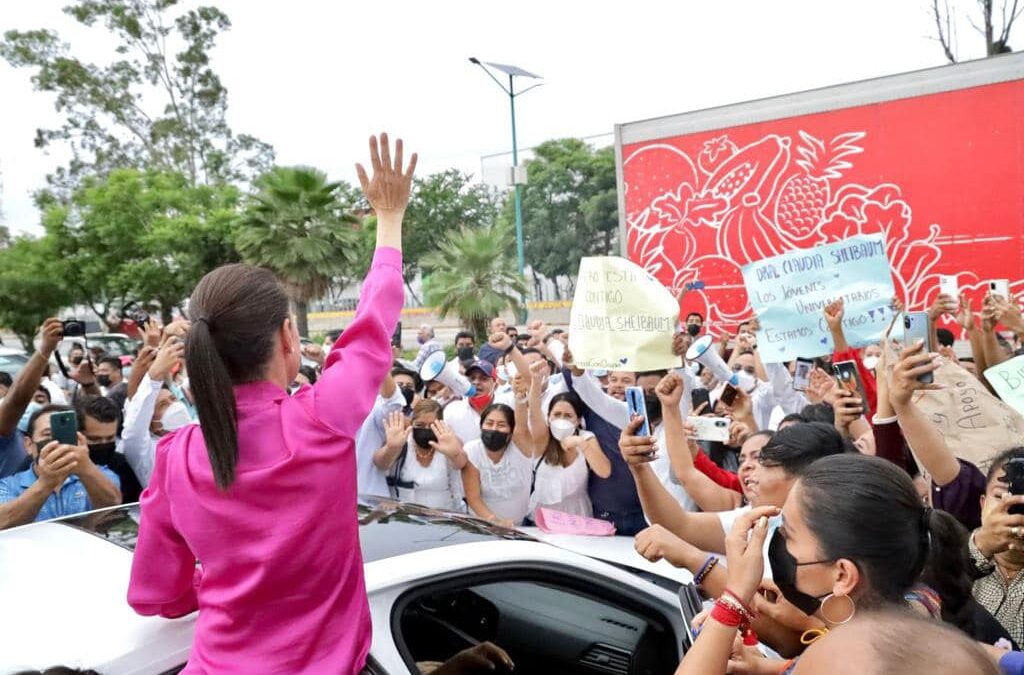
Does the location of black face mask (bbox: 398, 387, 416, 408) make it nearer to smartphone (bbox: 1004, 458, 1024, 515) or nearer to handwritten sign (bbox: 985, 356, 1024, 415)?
handwritten sign (bbox: 985, 356, 1024, 415)

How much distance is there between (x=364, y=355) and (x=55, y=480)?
1.53 meters

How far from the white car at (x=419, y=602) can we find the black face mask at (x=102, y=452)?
1.77 m

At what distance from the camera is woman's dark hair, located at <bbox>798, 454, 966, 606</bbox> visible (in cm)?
173

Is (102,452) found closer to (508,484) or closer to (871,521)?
(508,484)

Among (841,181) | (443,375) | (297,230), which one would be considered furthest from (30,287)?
(443,375)

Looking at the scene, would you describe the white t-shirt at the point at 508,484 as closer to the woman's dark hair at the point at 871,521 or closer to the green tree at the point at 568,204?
the woman's dark hair at the point at 871,521

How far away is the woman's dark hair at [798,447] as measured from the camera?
8.94 ft

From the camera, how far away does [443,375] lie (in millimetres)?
6555

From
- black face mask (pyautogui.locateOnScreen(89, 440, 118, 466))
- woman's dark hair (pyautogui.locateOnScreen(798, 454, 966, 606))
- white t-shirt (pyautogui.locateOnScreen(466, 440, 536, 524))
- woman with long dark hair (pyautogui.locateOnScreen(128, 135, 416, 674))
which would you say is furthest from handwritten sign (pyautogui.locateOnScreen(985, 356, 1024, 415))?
black face mask (pyautogui.locateOnScreen(89, 440, 118, 466))

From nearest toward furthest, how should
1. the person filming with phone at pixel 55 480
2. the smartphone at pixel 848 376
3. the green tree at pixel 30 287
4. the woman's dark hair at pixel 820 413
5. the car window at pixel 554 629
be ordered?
1. the car window at pixel 554 629
2. the person filming with phone at pixel 55 480
3. the smartphone at pixel 848 376
4. the woman's dark hair at pixel 820 413
5. the green tree at pixel 30 287

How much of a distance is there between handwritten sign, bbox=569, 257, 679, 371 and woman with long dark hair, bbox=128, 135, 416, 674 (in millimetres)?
2262

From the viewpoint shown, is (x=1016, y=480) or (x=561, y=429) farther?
(x=561, y=429)

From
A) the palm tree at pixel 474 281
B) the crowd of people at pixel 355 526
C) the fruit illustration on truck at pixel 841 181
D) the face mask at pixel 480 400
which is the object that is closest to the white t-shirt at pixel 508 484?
the face mask at pixel 480 400

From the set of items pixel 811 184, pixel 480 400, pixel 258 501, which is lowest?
pixel 480 400
